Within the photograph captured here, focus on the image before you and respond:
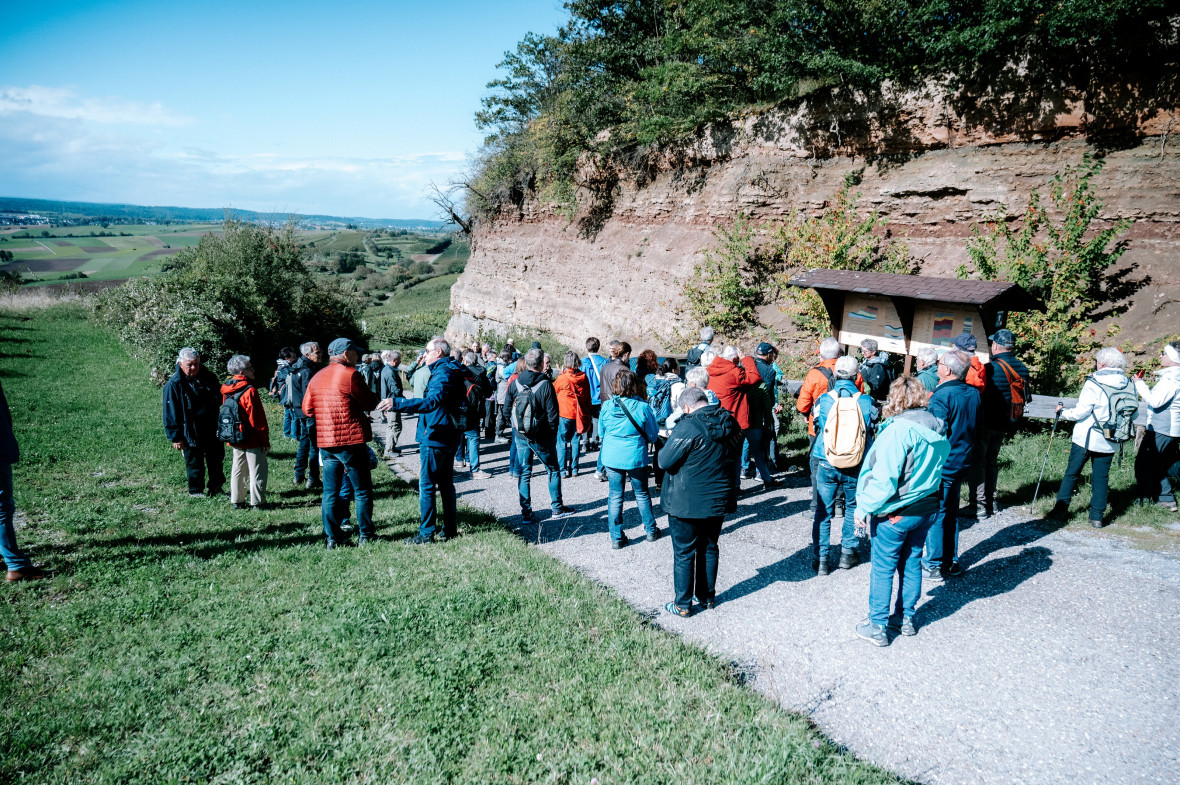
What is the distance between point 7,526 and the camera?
5.49 meters

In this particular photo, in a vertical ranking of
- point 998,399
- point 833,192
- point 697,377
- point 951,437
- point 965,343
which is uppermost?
point 833,192

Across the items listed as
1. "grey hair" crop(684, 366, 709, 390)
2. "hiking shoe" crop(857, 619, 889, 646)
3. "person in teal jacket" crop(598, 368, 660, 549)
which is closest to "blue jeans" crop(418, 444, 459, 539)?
"person in teal jacket" crop(598, 368, 660, 549)

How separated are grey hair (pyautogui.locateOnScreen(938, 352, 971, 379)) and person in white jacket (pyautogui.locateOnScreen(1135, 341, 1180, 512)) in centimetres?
243

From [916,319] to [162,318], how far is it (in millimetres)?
26435

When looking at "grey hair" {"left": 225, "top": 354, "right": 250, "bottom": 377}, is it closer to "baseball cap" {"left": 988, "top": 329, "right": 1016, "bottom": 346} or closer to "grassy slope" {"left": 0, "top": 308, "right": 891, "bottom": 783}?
"grassy slope" {"left": 0, "top": 308, "right": 891, "bottom": 783}

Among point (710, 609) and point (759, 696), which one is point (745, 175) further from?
point (759, 696)

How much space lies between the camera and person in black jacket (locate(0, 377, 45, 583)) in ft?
17.9

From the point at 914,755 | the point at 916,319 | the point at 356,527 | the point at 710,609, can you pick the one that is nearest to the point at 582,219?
the point at 916,319

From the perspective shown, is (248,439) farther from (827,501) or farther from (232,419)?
(827,501)

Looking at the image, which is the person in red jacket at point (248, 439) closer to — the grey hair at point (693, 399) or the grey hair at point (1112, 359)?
the grey hair at point (693, 399)

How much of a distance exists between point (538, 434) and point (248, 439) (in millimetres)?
3689

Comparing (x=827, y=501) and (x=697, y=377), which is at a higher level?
(x=697, y=377)

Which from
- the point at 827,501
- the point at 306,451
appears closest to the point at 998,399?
the point at 827,501

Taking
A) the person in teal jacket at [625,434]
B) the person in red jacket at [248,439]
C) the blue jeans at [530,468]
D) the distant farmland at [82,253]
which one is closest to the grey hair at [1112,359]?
the person in teal jacket at [625,434]
